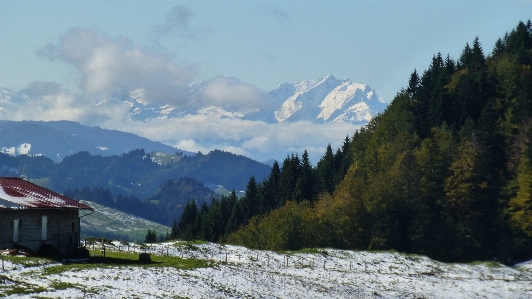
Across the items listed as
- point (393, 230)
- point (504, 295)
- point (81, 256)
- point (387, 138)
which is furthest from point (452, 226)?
point (81, 256)

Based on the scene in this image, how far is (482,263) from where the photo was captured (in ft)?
358

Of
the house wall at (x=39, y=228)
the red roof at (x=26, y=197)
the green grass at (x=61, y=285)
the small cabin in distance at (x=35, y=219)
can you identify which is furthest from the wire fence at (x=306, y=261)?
the green grass at (x=61, y=285)

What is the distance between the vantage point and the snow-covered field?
183 feet

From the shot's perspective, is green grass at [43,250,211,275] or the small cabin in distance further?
the small cabin in distance

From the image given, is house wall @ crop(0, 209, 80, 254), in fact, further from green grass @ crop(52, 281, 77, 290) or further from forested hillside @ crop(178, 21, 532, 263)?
forested hillside @ crop(178, 21, 532, 263)

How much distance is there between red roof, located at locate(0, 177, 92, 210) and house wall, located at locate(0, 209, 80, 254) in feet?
1.85

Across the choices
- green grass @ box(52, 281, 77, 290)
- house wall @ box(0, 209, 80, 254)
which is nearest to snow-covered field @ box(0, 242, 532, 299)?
green grass @ box(52, 281, 77, 290)

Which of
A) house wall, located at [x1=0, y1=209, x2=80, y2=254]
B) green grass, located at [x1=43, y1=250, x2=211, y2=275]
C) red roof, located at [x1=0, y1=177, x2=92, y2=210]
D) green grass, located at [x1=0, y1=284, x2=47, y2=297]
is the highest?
red roof, located at [x1=0, y1=177, x2=92, y2=210]

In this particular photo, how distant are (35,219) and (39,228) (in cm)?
92

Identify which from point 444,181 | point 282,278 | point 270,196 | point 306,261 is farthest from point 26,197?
point 270,196

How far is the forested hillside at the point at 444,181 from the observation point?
4897 inches

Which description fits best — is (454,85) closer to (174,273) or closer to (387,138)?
(387,138)

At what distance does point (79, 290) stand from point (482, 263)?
232ft

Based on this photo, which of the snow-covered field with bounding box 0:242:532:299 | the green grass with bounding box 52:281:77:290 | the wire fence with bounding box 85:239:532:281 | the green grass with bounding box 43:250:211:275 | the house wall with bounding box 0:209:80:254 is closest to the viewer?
the green grass with bounding box 52:281:77:290
